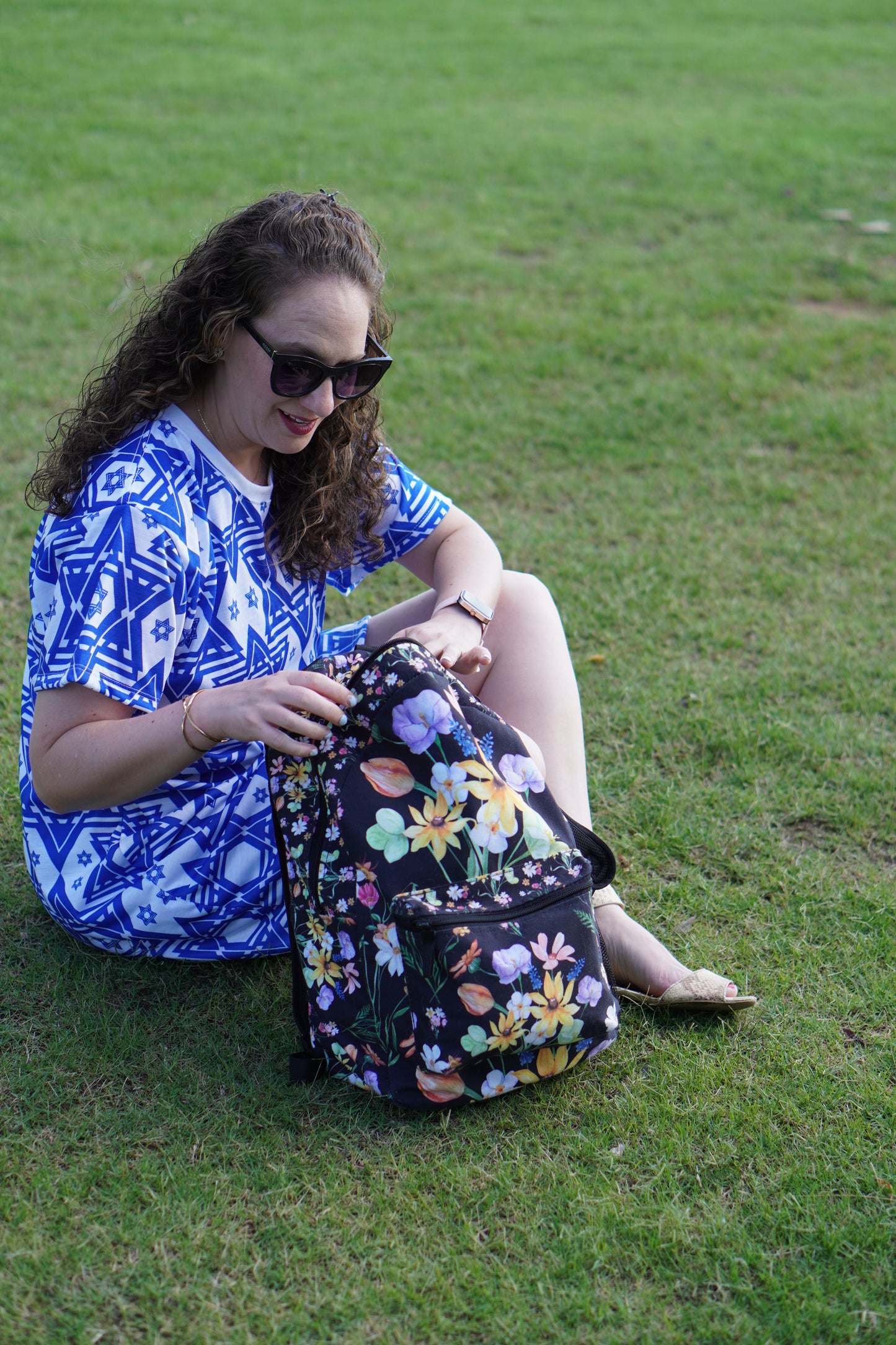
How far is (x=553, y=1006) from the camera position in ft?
6.96

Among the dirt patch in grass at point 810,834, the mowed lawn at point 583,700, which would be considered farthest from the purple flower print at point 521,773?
the dirt patch in grass at point 810,834

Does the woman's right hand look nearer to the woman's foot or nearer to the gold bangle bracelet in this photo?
the gold bangle bracelet

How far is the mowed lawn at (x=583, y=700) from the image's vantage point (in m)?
1.95

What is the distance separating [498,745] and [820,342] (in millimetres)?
4151

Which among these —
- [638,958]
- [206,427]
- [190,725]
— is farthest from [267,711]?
[638,958]

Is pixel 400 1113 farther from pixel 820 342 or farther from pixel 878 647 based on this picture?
pixel 820 342

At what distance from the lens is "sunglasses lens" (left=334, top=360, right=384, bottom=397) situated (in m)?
2.24

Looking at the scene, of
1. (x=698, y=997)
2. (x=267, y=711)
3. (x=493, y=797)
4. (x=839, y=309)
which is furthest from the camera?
(x=839, y=309)

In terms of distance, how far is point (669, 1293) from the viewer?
1.92 meters

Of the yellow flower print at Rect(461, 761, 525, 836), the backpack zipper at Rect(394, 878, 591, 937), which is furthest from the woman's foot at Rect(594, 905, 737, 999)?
the yellow flower print at Rect(461, 761, 525, 836)

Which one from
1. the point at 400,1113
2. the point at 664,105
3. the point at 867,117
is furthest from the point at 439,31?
the point at 400,1113

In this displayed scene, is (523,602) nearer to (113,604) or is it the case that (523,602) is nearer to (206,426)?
(206,426)

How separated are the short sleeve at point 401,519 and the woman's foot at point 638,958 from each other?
915mm

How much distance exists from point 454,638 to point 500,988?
2.34 ft
